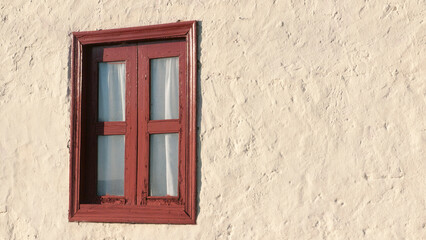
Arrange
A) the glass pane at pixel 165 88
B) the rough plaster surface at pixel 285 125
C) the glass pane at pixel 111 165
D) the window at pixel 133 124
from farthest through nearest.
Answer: the glass pane at pixel 111 165
the glass pane at pixel 165 88
the window at pixel 133 124
the rough plaster surface at pixel 285 125

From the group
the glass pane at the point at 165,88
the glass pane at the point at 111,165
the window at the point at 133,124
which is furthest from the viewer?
the glass pane at the point at 111,165

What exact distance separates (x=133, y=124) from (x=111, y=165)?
364 mm

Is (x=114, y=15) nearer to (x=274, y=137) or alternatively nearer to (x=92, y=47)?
(x=92, y=47)

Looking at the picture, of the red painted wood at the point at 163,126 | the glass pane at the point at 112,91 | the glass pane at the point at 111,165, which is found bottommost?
the glass pane at the point at 111,165

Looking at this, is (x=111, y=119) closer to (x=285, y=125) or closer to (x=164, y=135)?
(x=164, y=135)

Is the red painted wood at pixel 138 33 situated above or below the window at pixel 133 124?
above

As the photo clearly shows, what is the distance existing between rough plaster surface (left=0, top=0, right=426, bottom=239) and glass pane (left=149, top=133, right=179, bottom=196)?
11.1 inches

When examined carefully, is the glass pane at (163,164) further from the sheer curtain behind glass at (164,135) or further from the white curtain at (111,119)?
the white curtain at (111,119)

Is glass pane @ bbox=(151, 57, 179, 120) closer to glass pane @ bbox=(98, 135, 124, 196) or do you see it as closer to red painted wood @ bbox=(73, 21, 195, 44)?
red painted wood @ bbox=(73, 21, 195, 44)

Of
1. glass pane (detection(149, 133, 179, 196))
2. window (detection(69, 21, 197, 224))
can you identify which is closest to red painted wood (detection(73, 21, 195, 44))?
window (detection(69, 21, 197, 224))

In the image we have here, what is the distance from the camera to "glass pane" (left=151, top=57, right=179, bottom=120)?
517 cm

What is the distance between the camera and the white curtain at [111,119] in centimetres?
529

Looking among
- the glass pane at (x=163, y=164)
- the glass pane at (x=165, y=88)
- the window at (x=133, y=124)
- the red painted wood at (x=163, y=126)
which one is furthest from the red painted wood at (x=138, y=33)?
the glass pane at (x=163, y=164)

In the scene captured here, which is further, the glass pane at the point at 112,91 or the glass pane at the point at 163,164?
the glass pane at the point at 112,91
